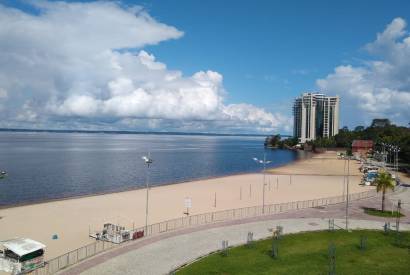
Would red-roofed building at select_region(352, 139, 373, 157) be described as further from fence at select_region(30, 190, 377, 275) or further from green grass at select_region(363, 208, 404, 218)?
green grass at select_region(363, 208, 404, 218)

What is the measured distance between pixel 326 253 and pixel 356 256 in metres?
2.11

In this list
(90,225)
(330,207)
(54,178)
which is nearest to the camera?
(90,225)

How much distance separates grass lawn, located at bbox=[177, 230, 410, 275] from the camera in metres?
26.0

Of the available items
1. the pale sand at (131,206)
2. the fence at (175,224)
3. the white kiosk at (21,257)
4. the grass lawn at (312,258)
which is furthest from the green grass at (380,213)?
the white kiosk at (21,257)

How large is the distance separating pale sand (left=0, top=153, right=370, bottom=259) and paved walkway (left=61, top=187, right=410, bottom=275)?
6787 millimetres

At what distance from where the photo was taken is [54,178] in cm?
8275

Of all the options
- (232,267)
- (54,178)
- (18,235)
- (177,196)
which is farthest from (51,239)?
(54,178)

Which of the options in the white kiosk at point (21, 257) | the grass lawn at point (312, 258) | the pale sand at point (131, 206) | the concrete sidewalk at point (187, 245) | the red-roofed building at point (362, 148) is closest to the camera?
the grass lawn at point (312, 258)

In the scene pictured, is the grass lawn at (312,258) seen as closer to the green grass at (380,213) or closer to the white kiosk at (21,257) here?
the green grass at (380,213)

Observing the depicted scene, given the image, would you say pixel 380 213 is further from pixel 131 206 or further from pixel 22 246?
pixel 22 246

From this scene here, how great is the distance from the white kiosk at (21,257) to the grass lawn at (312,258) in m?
11.1

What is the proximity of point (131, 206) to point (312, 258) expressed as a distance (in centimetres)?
3181

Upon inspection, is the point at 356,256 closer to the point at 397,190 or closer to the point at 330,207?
the point at 330,207

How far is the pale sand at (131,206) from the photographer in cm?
3966
